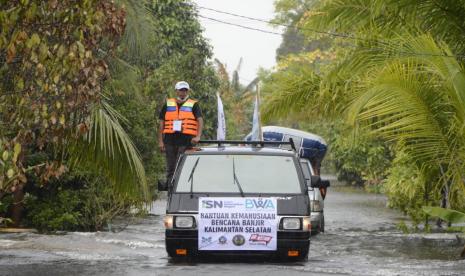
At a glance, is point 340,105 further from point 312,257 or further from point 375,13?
point 312,257

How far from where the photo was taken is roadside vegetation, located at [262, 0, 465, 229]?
1331 cm

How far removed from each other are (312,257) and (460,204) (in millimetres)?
3587

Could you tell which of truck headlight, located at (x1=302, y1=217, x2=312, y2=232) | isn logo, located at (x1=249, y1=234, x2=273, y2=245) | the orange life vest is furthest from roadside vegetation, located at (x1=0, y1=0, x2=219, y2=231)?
truck headlight, located at (x1=302, y1=217, x2=312, y2=232)

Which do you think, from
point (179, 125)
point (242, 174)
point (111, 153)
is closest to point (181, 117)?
point (179, 125)

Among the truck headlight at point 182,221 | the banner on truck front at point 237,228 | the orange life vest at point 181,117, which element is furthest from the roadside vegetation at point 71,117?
the banner on truck front at point 237,228

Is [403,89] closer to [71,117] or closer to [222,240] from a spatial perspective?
[222,240]

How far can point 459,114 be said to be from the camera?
13.1m

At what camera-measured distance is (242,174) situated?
491 inches

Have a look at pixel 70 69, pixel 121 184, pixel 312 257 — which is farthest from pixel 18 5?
pixel 312 257

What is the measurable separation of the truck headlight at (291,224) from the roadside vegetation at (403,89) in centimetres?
231

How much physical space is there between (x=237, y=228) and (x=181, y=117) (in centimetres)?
362

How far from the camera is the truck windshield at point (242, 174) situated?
40.2ft

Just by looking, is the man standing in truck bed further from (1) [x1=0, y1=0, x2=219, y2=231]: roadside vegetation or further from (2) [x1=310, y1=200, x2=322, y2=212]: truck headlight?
(2) [x1=310, y1=200, x2=322, y2=212]: truck headlight

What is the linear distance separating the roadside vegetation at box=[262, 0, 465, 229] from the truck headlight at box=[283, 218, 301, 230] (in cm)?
231
